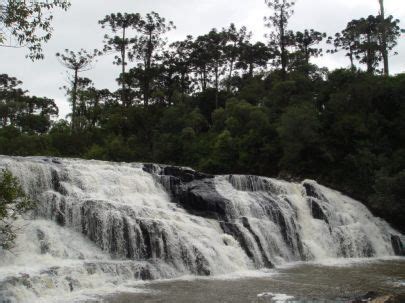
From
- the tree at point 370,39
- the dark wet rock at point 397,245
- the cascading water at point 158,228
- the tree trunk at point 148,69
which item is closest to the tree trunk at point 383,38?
the tree at point 370,39

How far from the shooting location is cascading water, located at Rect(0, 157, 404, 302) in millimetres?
12773

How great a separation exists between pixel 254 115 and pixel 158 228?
19064 mm

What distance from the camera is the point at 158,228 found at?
51.3 feet

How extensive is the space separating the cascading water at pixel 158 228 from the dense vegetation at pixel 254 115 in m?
3.26

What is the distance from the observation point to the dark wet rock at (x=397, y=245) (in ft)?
69.3

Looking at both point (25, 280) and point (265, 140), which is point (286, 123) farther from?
point (25, 280)

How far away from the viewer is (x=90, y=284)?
12148mm

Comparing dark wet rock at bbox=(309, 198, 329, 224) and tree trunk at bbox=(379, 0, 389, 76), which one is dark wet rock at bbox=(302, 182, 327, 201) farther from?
tree trunk at bbox=(379, 0, 389, 76)

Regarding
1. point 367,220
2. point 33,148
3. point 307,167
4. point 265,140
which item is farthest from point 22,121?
point 367,220

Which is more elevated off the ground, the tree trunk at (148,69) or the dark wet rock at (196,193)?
the tree trunk at (148,69)

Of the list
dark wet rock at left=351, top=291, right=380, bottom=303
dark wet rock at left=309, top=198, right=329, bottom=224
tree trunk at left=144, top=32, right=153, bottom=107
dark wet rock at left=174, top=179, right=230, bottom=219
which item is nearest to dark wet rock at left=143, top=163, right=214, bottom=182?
dark wet rock at left=174, top=179, right=230, bottom=219

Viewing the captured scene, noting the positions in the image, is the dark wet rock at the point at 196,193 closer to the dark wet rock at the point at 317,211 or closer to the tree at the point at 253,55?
the dark wet rock at the point at 317,211

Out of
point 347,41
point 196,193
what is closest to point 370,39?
point 347,41

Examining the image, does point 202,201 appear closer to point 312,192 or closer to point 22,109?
point 312,192
